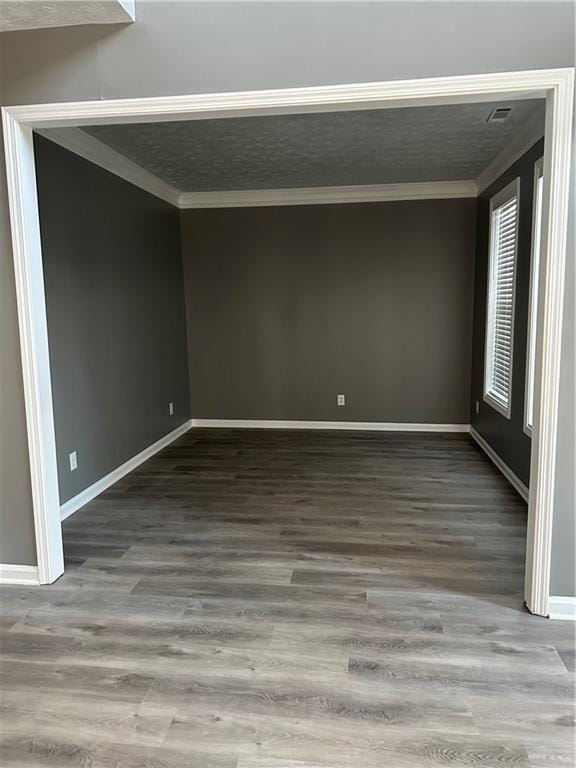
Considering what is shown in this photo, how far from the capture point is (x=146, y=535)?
10.5 feet

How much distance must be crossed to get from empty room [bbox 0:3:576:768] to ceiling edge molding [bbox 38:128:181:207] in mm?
29

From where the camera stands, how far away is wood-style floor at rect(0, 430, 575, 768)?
1.69 meters

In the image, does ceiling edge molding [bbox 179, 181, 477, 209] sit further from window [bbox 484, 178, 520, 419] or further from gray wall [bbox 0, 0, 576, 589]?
gray wall [bbox 0, 0, 576, 589]

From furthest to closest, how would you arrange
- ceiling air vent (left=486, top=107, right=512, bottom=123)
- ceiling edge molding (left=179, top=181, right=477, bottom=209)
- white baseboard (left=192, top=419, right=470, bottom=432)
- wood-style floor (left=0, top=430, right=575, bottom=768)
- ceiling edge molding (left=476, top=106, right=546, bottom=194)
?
white baseboard (left=192, top=419, right=470, bottom=432)
ceiling edge molding (left=179, top=181, right=477, bottom=209)
ceiling edge molding (left=476, top=106, right=546, bottom=194)
ceiling air vent (left=486, top=107, right=512, bottom=123)
wood-style floor (left=0, top=430, right=575, bottom=768)

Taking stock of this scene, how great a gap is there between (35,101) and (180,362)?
11.6ft

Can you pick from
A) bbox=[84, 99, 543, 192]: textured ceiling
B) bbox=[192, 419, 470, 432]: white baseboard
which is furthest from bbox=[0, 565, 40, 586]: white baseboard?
bbox=[192, 419, 470, 432]: white baseboard

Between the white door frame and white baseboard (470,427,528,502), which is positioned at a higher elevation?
the white door frame

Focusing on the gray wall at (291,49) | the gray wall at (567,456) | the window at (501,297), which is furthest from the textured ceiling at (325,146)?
the gray wall at (567,456)

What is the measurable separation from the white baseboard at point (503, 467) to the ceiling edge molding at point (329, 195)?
248cm

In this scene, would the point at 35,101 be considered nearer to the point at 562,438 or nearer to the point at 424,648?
the point at 562,438

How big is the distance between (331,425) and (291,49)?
4129mm

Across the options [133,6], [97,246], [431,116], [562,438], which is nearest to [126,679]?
[562,438]

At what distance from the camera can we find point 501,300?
14.8 feet

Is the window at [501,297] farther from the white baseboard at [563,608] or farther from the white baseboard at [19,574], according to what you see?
the white baseboard at [19,574]
